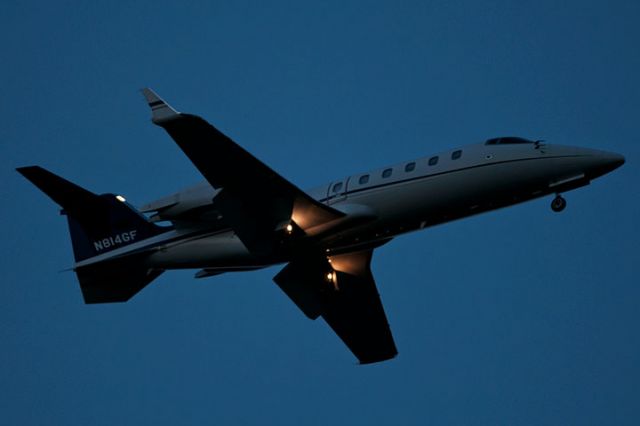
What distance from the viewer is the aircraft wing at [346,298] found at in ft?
99.1

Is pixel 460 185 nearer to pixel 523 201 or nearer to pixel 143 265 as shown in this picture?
pixel 523 201

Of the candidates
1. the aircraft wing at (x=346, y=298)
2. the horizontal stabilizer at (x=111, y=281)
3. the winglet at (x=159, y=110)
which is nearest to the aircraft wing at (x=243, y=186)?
the winglet at (x=159, y=110)

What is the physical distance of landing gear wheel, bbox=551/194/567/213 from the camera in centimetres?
2697

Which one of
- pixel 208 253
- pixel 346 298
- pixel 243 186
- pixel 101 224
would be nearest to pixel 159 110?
pixel 243 186

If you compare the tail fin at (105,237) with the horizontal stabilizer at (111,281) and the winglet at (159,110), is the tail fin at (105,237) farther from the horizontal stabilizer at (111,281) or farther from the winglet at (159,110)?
the winglet at (159,110)

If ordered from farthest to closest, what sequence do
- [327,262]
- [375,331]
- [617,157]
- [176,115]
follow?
[375,331] < [327,262] < [617,157] < [176,115]

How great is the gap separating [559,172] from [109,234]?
44.3ft

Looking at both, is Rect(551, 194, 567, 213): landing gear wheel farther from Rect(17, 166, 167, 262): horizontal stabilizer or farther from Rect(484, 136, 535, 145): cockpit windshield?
Rect(17, 166, 167, 262): horizontal stabilizer

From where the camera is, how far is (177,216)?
27.7m

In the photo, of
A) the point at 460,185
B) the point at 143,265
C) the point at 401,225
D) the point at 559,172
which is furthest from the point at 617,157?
the point at 143,265

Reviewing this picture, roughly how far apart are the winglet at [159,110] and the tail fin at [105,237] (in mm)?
6508

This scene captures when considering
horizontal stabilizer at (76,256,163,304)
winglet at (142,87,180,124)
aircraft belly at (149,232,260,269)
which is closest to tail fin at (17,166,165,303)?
horizontal stabilizer at (76,256,163,304)

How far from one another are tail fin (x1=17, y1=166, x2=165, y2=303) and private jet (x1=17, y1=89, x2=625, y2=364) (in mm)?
42

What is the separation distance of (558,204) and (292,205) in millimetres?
7094
